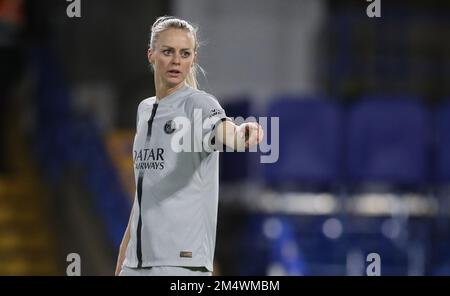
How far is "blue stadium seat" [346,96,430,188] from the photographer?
11.7 metres

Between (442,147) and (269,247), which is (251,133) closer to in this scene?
(269,247)

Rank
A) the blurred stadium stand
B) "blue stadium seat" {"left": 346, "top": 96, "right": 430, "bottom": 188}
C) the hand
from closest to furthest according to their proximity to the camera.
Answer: the hand < the blurred stadium stand < "blue stadium seat" {"left": 346, "top": 96, "right": 430, "bottom": 188}

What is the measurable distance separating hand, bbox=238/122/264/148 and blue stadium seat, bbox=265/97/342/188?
24.3 feet

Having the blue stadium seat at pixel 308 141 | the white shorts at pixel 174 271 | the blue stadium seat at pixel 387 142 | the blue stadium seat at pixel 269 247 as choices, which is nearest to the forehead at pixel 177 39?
the white shorts at pixel 174 271

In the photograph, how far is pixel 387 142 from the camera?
11.7 m

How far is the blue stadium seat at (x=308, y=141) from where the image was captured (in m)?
11.6

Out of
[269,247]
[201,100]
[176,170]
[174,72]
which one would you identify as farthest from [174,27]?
[269,247]

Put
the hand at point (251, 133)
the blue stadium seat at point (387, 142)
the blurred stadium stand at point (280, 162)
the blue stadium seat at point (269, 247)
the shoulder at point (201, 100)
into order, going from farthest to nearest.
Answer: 1. the blue stadium seat at point (387, 142)
2. the blurred stadium stand at point (280, 162)
3. the blue stadium seat at point (269, 247)
4. the shoulder at point (201, 100)
5. the hand at point (251, 133)

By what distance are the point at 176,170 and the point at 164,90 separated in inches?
13.4

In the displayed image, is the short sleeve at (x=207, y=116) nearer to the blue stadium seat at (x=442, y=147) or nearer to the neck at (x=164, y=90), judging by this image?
the neck at (x=164, y=90)

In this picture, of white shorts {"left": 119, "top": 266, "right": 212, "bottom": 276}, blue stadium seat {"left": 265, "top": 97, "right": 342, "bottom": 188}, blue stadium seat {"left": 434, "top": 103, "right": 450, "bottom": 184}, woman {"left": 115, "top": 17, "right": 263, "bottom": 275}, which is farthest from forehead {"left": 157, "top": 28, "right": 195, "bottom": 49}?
blue stadium seat {"left": 434, "top": 103, "right": 450, "bottom": 184}

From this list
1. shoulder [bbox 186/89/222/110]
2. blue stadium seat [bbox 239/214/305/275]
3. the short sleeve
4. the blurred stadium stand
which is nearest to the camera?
the short sleeve

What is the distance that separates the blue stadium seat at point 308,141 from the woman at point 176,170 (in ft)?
23.1

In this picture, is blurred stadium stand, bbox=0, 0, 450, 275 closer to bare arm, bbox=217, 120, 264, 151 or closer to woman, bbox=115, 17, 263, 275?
woman, bbox=115, 17, 263, 275
